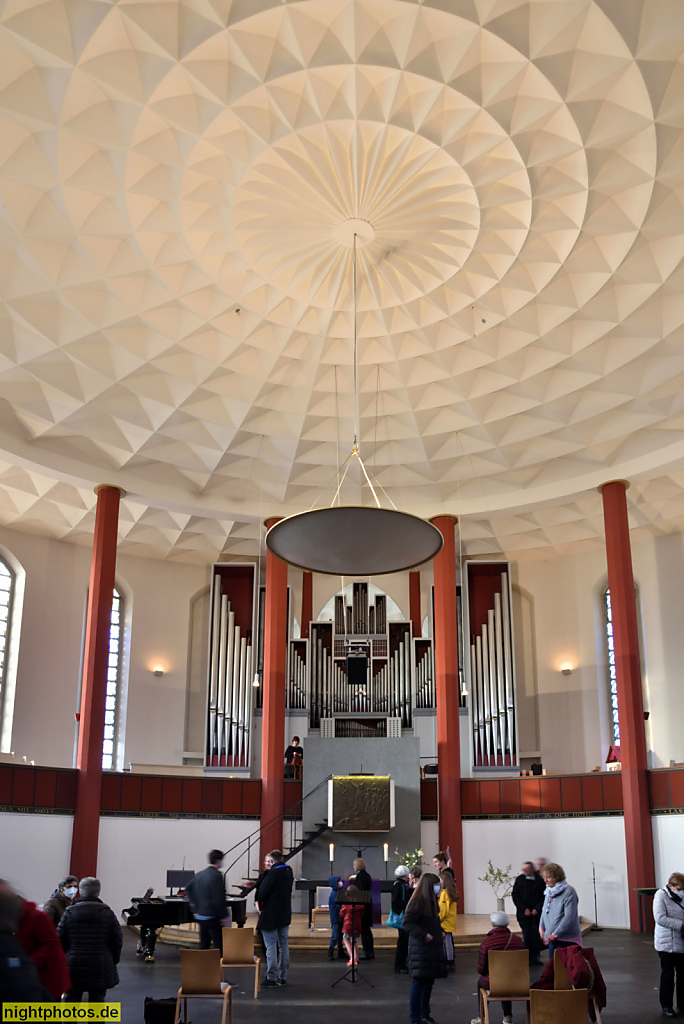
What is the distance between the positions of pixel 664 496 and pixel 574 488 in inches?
87.4

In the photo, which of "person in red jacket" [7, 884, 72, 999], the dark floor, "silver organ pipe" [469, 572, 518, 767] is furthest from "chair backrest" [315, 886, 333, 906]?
"person in red jacket" [7, 884, 72, 999]

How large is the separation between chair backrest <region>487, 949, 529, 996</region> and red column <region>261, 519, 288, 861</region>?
38.8ft

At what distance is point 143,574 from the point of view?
2364 centimetres

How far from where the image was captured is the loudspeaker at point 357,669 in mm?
21625

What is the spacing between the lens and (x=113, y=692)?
22.6 meters

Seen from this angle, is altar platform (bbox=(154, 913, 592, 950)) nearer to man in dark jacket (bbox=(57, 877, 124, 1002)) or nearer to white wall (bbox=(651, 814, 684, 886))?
white wall (bbox=(651, 814, 684, 886))

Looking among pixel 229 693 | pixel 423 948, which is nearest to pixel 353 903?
pixel 423 948

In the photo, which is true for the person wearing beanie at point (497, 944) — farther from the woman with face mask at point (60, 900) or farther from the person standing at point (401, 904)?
the woman with face mask at point (60, 900)

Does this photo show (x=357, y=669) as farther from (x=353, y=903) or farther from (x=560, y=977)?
(x=560, y=977)

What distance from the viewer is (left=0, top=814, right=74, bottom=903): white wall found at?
16.1 metres

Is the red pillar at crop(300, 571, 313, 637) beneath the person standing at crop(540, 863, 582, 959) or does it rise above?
above

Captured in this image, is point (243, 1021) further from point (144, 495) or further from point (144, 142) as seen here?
point (144, 495)

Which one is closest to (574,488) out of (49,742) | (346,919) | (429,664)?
(429,664)

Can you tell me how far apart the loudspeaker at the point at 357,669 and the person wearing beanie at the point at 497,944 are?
13.0 meters
